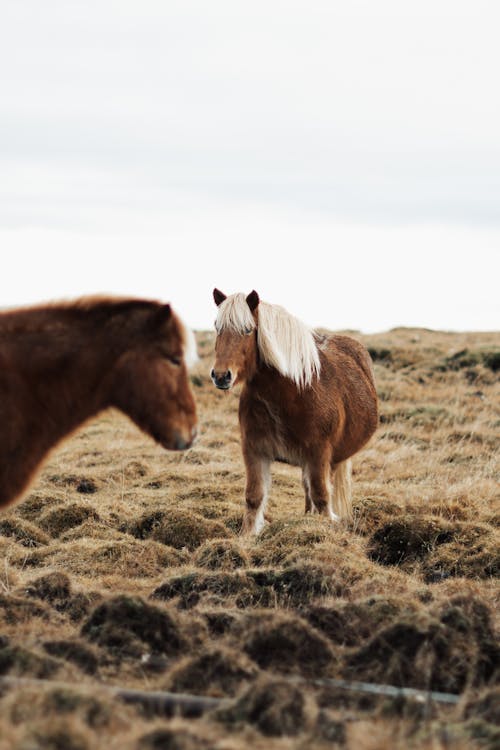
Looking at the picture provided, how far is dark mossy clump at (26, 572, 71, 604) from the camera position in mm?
6852

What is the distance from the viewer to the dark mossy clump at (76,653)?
5289mm

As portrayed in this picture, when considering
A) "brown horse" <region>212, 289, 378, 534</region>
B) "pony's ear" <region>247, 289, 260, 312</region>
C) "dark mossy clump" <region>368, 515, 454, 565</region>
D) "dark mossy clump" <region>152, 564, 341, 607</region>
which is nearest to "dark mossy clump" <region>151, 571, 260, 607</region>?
"dark mossy clump" <region>152, 564, 341, 607</region>

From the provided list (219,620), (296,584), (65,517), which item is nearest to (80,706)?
(219,620)

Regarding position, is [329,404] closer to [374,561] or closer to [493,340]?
[374,561]

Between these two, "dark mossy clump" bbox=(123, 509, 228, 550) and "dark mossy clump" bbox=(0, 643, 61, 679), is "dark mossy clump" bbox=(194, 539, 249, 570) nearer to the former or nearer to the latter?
"dark mossy clump" bbox=(123, 509, 228, 550)

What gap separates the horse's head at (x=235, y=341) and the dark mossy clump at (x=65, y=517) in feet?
8.49

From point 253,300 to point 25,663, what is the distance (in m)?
4.54

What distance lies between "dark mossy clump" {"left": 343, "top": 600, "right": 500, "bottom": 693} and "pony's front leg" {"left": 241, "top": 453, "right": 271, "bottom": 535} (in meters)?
3.30

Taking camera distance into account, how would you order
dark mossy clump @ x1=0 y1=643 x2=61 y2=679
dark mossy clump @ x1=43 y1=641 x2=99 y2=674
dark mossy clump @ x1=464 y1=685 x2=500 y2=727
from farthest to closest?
1. dark mossy clump @ x1=43 y1=641 x2=99 y2=674
2. dark mossy clump @ x1=0 y1=643 x2=61 y2=679
3. dark mossy clump @ x1=464 y1=685 x2=500 y2=727

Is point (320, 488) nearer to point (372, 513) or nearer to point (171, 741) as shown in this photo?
point (372, 513)

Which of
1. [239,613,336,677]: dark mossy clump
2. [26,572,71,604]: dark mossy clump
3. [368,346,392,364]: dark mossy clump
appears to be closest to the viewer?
[239,613,336,677]: dark mossy clump

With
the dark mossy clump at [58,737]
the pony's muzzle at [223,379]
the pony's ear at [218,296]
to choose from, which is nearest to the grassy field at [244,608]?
the dark mossy clump at [58,737]

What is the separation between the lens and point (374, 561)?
8.80m

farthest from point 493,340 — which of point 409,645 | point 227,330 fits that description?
point 409,645
